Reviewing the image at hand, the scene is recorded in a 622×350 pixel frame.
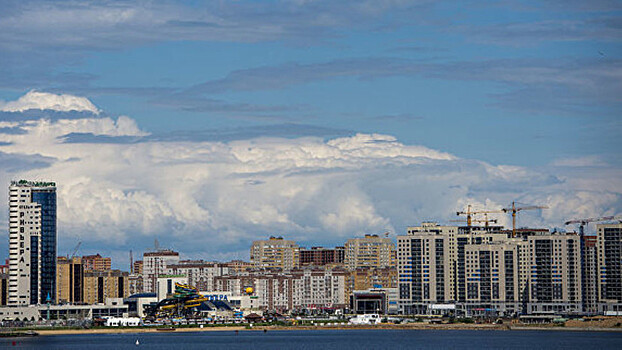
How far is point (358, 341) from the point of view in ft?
504

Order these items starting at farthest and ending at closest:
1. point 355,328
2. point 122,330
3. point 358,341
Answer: point 355,328 → point 122,330 → point 358,341

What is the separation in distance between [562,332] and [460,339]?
29.4 metres

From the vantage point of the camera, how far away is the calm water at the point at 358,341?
5458 inches

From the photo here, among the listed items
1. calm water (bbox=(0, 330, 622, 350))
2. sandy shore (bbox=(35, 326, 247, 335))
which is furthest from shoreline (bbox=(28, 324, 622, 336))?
calm water (bbox=(0, 330, 622, 350))

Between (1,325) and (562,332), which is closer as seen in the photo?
(562,332)

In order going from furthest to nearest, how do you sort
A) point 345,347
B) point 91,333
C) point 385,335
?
point 91,333 < point 385,335 < point 345,347

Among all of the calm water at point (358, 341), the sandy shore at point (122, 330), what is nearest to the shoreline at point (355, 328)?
the sandy shore at point (122, 330)

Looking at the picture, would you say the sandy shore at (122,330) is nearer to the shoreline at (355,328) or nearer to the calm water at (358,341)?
the shoreline at (355,328)

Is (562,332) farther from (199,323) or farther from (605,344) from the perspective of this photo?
(199,323)

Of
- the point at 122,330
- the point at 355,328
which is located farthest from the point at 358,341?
the point at 122,330

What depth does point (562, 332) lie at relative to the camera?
179m

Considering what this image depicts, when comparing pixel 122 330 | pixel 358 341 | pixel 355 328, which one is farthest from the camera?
pixel 355 328

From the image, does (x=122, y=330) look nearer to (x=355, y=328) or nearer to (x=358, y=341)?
(x=355, y=328)

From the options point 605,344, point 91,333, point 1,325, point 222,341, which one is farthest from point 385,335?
point 1,325
